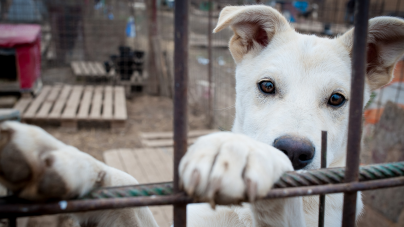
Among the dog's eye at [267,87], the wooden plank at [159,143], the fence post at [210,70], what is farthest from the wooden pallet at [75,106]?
the dog's eye at [267,87]

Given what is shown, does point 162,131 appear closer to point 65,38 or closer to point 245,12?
point 245,12

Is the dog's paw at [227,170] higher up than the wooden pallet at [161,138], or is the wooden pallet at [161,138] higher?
the dog's paw at [227,170]

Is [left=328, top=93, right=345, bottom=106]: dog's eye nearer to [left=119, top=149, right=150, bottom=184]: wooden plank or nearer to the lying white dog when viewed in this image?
the lying white dog

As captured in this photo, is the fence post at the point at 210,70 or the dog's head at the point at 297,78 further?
the fence post at the point at 210,70

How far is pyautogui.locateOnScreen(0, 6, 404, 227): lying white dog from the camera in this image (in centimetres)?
90

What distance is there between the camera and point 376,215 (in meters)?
3.98

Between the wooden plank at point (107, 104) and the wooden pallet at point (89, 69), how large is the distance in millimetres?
717

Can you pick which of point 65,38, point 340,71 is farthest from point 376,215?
point 65,38

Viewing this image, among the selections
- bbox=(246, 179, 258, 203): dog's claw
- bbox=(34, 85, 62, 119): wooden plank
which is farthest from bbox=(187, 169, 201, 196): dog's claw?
bbox=(34, 85, 62, 119): wooden plank

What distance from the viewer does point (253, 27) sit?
8.13ft

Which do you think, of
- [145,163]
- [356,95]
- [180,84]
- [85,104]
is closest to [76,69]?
[85,104]

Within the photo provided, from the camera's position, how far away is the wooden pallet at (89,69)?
27.2 ft

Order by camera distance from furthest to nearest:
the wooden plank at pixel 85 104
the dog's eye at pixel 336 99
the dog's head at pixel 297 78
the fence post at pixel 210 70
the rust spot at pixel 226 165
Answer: the wooden plank at pixel 85 104 → the fence post at pixel 210 70 → the dog's eye at pixel 336 99 → the dog's head at pixel 297 78 → the rust spot at pixel 226 165

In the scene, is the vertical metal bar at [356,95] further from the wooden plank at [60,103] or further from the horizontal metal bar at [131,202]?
the wooden plank at [60,103]
